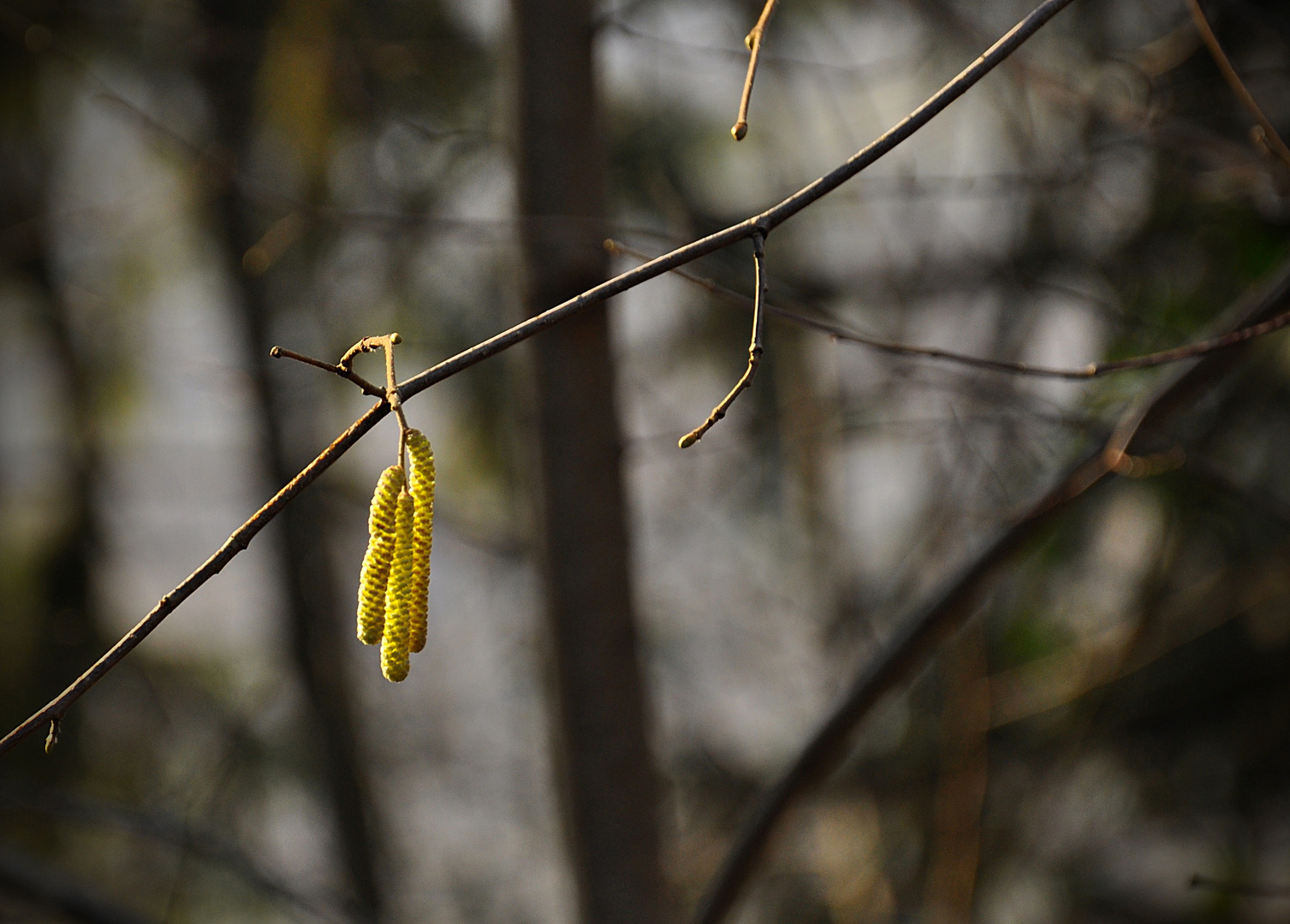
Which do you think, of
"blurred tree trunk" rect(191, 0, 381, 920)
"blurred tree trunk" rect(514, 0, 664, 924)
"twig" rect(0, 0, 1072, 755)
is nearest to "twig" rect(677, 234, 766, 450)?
"twig" rect(0, 0, 1072, 755)

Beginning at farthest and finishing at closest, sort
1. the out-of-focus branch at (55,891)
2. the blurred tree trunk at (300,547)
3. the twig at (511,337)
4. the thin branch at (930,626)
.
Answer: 1. the blurred tree trunk at (300,547)
2. the out-of-focus branch at (55,891)
3. the thin branch at (930,626)
4. the twig at (511,337)

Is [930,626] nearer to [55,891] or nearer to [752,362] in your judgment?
[752,362]

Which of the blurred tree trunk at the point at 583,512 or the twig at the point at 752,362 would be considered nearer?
the twig at the point at 752,362

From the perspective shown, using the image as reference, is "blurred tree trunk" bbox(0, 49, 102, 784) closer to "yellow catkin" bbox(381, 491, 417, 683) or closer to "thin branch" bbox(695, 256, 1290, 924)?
"thin branch" bbox(695, 256, 1290, 924)

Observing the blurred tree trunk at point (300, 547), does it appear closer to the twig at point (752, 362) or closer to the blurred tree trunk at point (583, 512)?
the blurred tree trunk at point (583, 512)

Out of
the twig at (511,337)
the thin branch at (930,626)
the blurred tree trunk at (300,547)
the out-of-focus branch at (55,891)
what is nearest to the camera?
the twig at (511,337)

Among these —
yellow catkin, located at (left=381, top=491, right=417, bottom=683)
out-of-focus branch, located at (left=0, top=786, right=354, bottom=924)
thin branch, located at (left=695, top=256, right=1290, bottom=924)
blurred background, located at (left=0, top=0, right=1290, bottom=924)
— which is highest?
blurred background, located at (left=0, top=0, right=1290, bottom=924)

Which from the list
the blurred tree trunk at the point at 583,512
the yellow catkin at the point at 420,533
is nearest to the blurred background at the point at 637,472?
the blurred tree trunk at the point at 583,512
